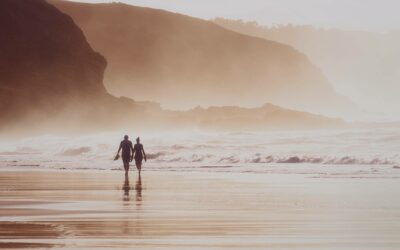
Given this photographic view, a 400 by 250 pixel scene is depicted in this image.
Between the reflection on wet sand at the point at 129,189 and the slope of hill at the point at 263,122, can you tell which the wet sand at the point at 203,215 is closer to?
the reflection on wet sand at the point at 129,189

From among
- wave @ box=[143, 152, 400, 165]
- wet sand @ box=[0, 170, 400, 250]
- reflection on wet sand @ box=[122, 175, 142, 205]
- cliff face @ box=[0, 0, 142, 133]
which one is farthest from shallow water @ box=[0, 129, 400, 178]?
cliff face @ box=[0, 0, 142, 133]

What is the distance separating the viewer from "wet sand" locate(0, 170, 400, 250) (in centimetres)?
1191

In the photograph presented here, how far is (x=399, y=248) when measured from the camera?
11.1 metres

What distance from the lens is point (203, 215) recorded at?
15688 millimetres

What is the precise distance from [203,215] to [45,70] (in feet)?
309

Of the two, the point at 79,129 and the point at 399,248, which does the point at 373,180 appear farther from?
the point at 79,129

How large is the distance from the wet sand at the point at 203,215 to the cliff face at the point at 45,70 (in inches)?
3061

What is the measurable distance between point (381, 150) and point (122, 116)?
7120cm

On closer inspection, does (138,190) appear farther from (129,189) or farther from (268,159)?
(268,159)

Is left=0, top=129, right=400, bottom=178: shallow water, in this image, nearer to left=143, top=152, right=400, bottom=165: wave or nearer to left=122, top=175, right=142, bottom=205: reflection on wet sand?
left=143, top=152, right=400, bottom=165: wave

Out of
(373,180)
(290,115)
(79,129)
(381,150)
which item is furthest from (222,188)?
(290,115)

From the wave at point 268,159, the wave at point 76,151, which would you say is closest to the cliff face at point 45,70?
the wave at point 76,151

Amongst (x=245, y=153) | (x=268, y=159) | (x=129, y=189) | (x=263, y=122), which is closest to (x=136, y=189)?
(x=129, y=189)

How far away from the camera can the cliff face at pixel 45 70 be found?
103000 mm
